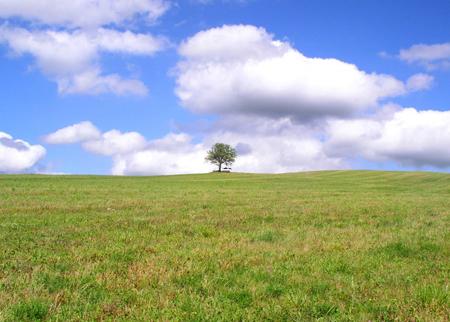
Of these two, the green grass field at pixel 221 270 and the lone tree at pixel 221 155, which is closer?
the green grass field at pixel 221 270

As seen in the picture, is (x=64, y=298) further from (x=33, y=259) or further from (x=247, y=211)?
(x=247, y=211)

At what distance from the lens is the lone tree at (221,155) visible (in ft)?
479

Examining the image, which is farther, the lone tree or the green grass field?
the lone tree

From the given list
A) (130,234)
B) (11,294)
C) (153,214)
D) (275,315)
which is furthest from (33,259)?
(153,214)

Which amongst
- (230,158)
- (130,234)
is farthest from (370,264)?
(230,158)

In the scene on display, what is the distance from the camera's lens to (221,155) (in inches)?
5748

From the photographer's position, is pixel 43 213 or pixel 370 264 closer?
pixel 370 264

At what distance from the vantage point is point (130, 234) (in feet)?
46.9

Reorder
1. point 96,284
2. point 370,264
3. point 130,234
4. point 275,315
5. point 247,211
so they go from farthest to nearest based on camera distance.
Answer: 1. point 247,211
2. point 130,234
3. point 370,264
4. point 96,284
5. point 275,315

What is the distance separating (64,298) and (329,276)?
532cm

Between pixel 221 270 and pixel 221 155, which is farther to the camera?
pixel 221 155

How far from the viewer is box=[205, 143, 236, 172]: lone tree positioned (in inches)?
5748

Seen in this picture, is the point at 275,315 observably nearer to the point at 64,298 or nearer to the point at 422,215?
the point at 64,298

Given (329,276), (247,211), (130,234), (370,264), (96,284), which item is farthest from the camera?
(247,211)
